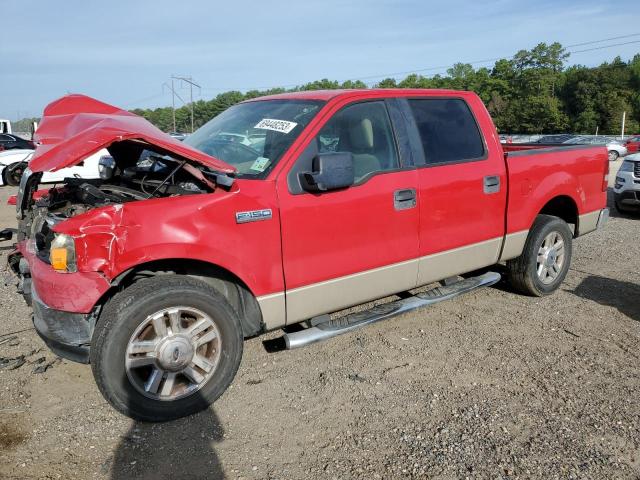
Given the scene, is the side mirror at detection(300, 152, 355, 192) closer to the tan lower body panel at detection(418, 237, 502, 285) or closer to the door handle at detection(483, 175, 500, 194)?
the tan lower body panel at detection(418, 237, 502, 285)

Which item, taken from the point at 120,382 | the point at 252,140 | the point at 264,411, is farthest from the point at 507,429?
the point at 252,140

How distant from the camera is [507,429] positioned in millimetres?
3121

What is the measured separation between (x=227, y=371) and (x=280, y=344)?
1.00 metres

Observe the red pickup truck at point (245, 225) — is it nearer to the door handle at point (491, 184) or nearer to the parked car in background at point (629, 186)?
the door handle at point (491, 184)

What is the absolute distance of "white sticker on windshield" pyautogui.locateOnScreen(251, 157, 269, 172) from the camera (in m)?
3.57

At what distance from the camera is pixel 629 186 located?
9953mm

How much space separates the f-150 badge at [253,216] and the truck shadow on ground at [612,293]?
350 cm

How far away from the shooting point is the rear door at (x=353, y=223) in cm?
354

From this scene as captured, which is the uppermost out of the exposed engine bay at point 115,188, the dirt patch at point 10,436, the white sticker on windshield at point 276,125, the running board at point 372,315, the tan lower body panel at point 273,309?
the white sticker on windshield at point 276,125

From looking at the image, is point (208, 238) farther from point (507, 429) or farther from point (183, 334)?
point (507, 429)

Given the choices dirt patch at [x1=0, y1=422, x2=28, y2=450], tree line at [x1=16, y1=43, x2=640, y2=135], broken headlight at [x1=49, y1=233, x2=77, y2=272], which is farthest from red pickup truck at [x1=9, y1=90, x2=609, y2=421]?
tree line at [x1=16, y1=43, x2=640, y2=135]

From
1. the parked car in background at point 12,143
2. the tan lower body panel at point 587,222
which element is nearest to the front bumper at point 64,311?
the tan lower body panel at point 587,222

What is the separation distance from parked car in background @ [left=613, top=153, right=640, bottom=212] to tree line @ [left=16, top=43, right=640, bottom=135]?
57.7 metres

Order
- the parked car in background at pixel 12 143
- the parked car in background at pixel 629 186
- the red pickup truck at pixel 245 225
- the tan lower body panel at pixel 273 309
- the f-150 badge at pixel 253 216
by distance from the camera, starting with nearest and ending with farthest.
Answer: the red pickup truck at pixel 245 225
the f-150 badge at pixel 253 216
the tan lower body panel at pixel 273 309
the parked car in background at pixel 629 186
the parked car in background at pixel 12 143
